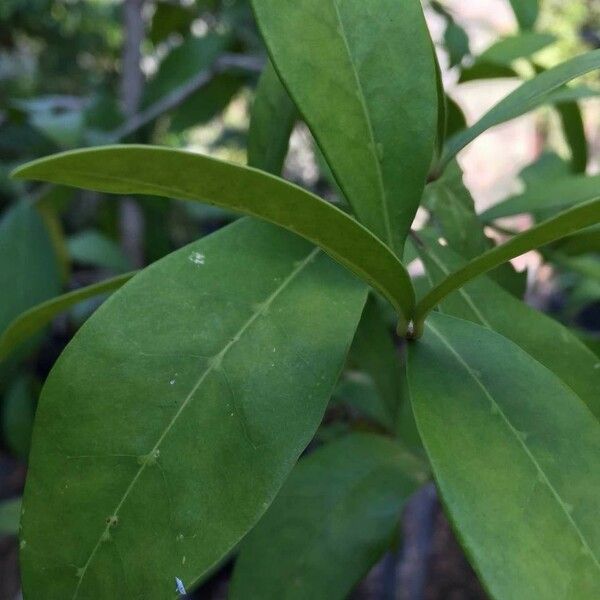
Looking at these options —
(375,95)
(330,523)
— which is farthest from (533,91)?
(330,523)

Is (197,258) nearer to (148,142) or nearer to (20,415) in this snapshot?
(148,142)

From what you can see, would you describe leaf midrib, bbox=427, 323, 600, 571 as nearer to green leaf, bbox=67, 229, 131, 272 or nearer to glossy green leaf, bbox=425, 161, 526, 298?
glossy green leaf, bbox=425, 161, 526, 298

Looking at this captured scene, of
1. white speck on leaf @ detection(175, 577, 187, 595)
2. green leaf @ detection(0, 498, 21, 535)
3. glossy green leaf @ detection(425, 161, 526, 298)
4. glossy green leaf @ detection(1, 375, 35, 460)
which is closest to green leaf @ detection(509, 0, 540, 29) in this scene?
glossy green leaf @ detection(425, 161, 526, 298)

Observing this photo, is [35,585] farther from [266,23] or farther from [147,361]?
[266,23]

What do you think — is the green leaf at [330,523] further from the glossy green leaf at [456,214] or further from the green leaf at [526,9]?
the green leaf at [526,9]

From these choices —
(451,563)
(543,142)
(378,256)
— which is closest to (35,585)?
(378,256)
